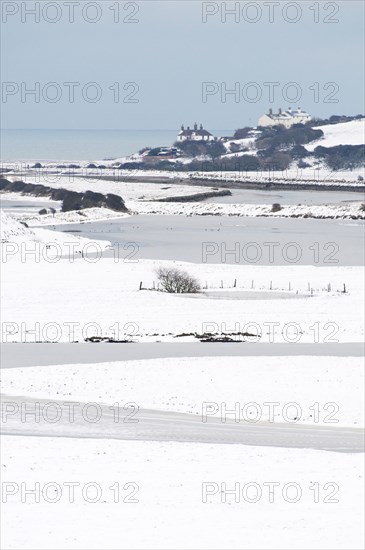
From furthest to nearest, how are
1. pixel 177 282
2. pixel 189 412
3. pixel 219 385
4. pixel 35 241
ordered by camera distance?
pixel 35 241
pixel 177 282
pixel 219 385
pixel 189 412

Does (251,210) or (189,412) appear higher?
(251,210)

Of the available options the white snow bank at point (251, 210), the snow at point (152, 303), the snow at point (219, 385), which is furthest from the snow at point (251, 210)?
the snow at point (219, 385)

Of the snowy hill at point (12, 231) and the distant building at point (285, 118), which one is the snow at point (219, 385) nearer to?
the snowy hill at point (12, 231)

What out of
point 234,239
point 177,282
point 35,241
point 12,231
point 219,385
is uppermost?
point 12,231

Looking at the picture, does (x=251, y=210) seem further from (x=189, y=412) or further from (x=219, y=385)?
(x=189, y=412)

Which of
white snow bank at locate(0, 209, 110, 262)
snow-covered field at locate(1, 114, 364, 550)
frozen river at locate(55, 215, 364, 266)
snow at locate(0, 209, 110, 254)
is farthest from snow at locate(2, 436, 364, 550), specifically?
snow at locate(0, 209, 110, 254)

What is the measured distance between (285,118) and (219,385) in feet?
577

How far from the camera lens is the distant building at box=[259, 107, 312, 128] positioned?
637 feet

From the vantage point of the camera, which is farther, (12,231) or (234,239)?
(234,239)

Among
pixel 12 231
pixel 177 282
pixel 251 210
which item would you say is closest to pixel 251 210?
pixel 251 210

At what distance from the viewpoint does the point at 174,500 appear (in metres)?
16.2

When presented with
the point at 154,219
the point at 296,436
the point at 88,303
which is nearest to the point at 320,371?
the point at 296,436

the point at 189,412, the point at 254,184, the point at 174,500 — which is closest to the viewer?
the point at 174,500

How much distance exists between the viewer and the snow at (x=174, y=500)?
14.8 metres
